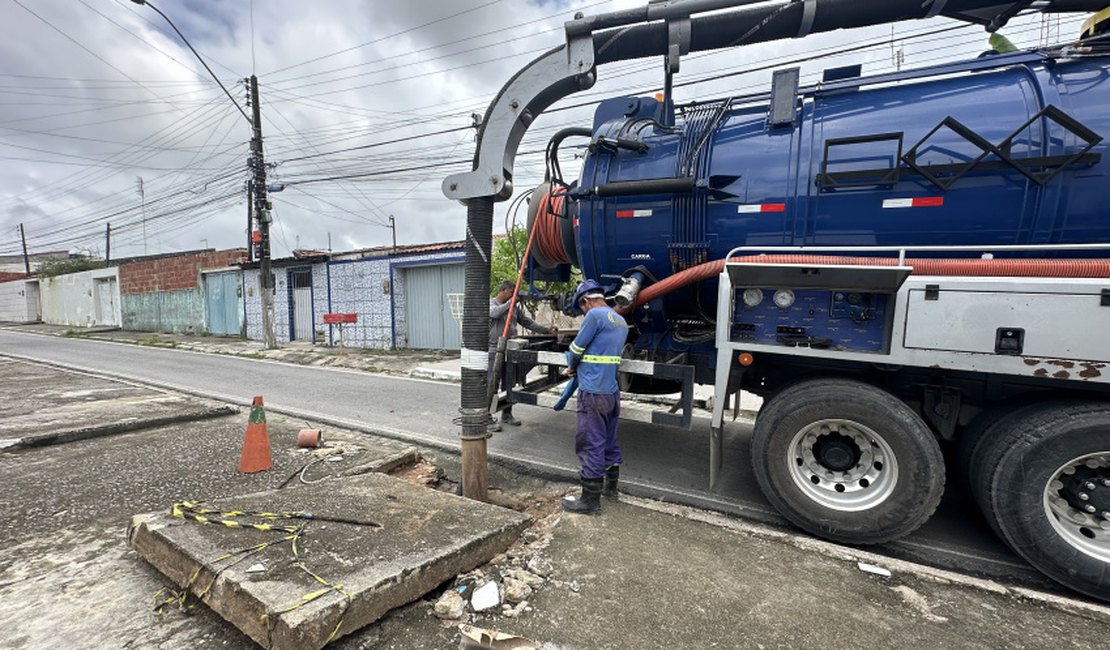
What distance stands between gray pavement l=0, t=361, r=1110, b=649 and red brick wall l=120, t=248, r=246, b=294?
71.0ft

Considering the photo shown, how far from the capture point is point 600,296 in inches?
151

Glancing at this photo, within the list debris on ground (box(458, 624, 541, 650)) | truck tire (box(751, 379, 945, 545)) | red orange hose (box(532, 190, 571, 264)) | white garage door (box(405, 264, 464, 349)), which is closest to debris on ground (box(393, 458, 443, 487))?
debris on ground (box(458, 624, 541, 650))

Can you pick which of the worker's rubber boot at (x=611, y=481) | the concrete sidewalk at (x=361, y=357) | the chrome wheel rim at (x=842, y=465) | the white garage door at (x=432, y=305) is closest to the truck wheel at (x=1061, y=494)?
the chrome wheel rim at (x=842, y=465)

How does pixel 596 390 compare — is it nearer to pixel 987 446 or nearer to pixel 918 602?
pixel 918 602

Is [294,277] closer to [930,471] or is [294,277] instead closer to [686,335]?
[686,335]

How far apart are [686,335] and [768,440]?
132cm

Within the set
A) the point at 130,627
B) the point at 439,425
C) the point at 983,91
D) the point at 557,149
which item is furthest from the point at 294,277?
the point at 983,91

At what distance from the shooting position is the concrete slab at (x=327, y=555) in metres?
2.18

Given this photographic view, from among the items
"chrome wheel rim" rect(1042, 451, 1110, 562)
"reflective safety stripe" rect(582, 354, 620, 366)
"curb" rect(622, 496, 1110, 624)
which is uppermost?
"reflective safety stripe" rect(582, 354, 620, 366)

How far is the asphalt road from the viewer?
3279 millimetres

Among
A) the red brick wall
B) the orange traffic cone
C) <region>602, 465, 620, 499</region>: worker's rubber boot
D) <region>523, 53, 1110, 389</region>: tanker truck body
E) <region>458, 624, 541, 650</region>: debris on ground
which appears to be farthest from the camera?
the red brick wall

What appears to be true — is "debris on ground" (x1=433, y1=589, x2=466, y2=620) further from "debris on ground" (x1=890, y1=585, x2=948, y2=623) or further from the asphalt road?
"debris on ground" (x1=890, y1=585, x2=948, y2=623)

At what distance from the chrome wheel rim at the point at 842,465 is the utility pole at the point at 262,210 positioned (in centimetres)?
1598

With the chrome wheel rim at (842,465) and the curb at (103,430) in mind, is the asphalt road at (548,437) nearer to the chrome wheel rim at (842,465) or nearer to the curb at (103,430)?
the chrome wheel rim at (842,465)
